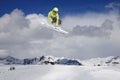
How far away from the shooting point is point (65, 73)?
90.9m

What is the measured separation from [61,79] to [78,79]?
6306mm

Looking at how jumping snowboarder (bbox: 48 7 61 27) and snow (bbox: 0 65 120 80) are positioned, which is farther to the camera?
snow (bbox: 0 65 120 80)

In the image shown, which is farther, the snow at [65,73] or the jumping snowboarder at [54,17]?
the snow at [65,73]

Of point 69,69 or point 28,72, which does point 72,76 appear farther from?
point 28,72

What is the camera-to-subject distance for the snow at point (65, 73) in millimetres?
79912

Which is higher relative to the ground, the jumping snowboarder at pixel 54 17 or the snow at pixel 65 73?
the jumping snowboarder at pixel 54 17

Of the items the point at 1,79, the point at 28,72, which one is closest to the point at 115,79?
the point at 28,72

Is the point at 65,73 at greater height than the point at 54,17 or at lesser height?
lesser

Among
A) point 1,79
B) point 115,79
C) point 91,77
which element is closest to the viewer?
point 115,79

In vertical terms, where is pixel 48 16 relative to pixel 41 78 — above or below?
above

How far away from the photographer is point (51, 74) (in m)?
90.1

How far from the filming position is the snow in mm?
79912

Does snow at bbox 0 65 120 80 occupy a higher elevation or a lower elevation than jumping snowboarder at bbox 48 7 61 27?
lower

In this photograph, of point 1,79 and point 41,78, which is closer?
point 41,78
